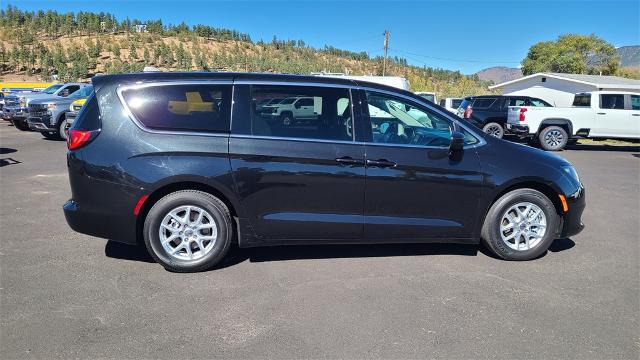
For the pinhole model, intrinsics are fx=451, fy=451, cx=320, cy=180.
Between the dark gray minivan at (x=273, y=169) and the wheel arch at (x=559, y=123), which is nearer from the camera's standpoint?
the dark gray minivan at (x=273, y=169)

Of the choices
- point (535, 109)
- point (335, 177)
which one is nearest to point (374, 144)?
point (335, 177)

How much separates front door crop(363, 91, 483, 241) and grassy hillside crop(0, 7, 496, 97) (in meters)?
37.9

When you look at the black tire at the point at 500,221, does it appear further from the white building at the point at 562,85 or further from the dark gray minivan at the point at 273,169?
the white building at the point at 562,85

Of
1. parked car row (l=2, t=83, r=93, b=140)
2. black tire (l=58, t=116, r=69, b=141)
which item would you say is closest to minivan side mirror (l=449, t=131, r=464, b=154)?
parked car row (l=2, t=83, r=93, b=140)

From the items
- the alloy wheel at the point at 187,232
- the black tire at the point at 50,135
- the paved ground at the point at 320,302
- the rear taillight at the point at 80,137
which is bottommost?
the paved ground at the point at 320,302

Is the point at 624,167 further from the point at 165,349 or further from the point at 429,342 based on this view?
the point at 165,349

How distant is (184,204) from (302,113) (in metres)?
1.36

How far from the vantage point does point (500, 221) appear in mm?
4480

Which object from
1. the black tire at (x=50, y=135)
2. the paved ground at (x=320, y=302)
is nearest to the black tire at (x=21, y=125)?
the black tire at (x=50, y=135)

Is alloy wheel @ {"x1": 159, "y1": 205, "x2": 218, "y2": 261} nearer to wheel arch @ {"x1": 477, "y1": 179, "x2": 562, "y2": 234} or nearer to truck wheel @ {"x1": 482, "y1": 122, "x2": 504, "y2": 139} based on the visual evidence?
wheel arch @ {"x1": 477, "y1": 179, "x2": 562, "y2": 234}

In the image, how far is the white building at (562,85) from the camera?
35906 millimetres

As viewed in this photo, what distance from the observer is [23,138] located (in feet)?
49.0

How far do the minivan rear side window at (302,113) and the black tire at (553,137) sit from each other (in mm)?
13098

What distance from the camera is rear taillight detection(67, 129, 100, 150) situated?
4.01 m
